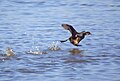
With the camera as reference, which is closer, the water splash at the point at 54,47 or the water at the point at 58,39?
the water at the point at 58,39

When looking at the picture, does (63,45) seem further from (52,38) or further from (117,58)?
(117,58)

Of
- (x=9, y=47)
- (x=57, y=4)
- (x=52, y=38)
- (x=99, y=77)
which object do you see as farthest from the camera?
(x=57, y=4)

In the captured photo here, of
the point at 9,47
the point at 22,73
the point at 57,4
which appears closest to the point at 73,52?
the point at 9,47

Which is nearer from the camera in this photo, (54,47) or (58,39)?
(54,47)

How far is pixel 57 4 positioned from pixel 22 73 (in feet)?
32.3

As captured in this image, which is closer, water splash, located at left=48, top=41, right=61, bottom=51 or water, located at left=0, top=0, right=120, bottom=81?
water, located at left=0, top=0, right=120, bottom=81

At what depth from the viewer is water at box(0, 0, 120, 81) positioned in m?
11.4

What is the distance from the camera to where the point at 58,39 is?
14938 mm

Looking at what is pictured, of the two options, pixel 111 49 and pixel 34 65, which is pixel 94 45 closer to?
pixel 111 49

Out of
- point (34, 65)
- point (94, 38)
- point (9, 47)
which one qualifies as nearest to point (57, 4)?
point (94, 38)

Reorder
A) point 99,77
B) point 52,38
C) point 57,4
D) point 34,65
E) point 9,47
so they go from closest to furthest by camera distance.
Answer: point 99,77 < point 34,65 < point 9,47 < point 52,38 < point 57,4

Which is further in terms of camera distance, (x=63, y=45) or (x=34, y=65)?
(x=63, y=45)

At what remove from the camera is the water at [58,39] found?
1140 cm

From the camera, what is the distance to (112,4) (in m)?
21.1
